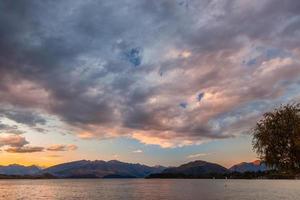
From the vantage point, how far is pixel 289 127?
138ft

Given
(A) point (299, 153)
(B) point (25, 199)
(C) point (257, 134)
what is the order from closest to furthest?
1. (A) point (299, 153)
2. (C) point (257, 134)
3. (B) point (25, 199)

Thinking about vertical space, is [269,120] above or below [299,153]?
above

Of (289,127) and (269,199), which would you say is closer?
(289,127)

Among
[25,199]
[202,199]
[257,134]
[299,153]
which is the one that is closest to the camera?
[299,153]

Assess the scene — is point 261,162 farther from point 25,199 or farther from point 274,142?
point 25,199

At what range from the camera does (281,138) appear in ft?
139

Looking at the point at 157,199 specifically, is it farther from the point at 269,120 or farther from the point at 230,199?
the point at 269,120

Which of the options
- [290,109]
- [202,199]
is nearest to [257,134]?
[290,109]

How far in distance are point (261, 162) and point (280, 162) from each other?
106 inches

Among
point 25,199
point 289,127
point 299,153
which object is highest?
point 289,127

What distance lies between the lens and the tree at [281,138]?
41.7 metres

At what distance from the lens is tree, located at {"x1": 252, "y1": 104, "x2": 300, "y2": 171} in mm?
41688

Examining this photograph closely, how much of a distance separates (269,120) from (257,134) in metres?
2.41

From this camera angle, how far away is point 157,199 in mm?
138000
